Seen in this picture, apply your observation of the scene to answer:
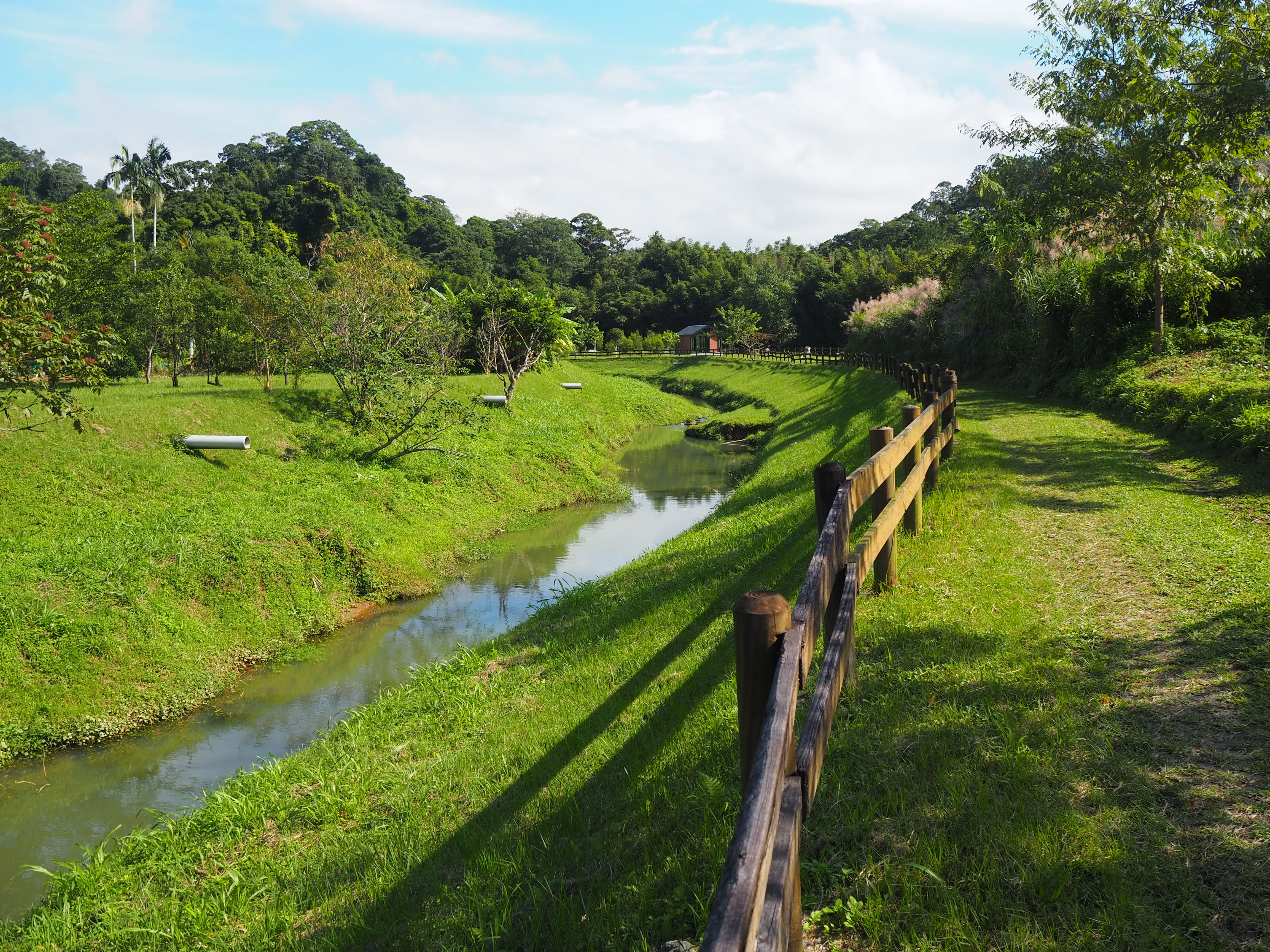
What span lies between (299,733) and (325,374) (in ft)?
70.3

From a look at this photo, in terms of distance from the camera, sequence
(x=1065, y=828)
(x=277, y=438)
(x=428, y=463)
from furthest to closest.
→ (x=428, y=463), (x=277, y=438), (x=1065, y=828)

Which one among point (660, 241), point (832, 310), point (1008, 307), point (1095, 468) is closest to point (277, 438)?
point (1095, 468)

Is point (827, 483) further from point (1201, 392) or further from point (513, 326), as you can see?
point (513, 326)

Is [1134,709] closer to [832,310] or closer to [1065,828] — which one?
[1065,828]

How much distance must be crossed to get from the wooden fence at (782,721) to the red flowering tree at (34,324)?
8014 millimetres

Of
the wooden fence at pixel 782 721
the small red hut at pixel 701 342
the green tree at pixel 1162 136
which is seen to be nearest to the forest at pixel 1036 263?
the green tree at pixel 1162 136

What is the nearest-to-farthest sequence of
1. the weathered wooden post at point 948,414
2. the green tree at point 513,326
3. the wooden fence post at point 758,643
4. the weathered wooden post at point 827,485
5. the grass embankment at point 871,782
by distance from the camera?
the wooden fence post at point 758,643, the grass embankment at point 871,782, the weathered wooden post at point 827,485, the weathered wooden post at point 948,414, the green tree at point 513,326

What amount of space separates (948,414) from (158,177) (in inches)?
3525

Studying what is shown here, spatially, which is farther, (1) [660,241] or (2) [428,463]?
(1) [660,241]

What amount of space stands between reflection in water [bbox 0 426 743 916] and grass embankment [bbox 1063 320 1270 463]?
8433mm

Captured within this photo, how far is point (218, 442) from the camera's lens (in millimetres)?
13766

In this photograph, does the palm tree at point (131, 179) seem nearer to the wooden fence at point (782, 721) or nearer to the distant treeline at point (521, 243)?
the distant treeline at point (521, 243)

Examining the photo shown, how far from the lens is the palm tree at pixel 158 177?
211ft

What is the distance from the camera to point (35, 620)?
9.04 meters
